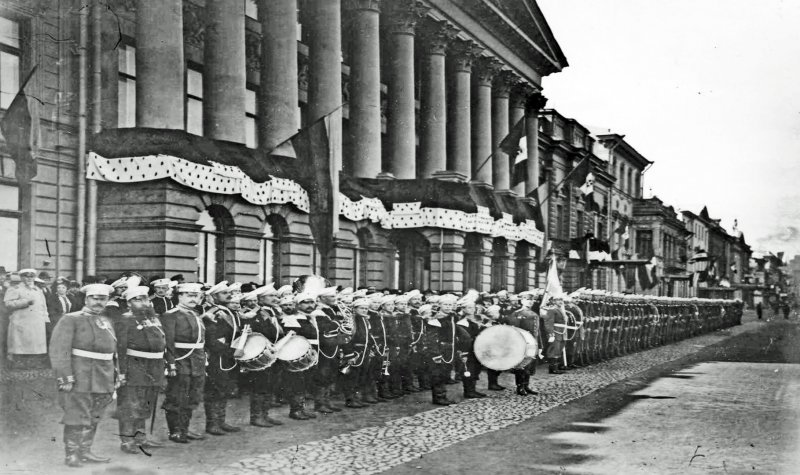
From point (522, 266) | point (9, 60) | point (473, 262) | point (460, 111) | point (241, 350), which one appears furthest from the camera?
point (522, 266)

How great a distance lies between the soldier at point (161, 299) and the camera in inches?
410

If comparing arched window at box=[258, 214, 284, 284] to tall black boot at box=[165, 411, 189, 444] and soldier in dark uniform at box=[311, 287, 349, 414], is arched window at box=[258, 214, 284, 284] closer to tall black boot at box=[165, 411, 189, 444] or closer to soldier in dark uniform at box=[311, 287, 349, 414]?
soldier in dark uniform at box=[311, 287, 349, 414]

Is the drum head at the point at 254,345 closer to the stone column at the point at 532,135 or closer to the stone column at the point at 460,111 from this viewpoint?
the stone column at the point at 460,111

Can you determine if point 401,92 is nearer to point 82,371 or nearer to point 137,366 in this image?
point 137,366

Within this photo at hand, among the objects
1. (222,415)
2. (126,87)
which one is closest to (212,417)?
(222,415)

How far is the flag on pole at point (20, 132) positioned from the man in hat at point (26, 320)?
2578 millimetres

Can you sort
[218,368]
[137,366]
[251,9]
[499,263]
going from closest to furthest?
1. [137,366]
2. [218,368]
3. [251,9]
4. [499,263]

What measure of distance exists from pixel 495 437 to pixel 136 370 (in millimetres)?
4201

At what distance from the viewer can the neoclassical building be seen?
54.1 feet

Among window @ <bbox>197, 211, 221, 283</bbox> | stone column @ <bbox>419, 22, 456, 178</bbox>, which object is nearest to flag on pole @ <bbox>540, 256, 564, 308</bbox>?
window @ <bbox>197, 211, 221, 283</bbox>

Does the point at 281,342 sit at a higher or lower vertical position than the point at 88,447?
higher

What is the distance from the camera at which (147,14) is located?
57.2 ft

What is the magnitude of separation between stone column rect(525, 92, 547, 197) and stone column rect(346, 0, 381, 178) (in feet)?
53.8

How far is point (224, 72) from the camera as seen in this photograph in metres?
19.4
